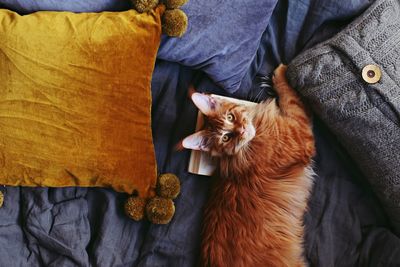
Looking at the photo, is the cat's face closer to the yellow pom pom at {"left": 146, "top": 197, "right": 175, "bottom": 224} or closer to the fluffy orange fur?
the fluffy orange fur

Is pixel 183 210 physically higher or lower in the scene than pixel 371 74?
lower

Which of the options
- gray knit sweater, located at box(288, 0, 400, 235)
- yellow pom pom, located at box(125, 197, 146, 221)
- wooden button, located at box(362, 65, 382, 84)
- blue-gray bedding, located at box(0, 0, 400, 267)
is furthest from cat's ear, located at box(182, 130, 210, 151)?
wooden button, located at box(362, 65, 382, 84)

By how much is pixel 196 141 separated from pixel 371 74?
57cm

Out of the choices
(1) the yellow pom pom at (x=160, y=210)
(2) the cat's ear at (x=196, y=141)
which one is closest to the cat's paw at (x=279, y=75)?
(2) the cat's ear at (x=196, y=141)

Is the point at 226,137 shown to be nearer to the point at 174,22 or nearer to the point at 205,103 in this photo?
the point at 205,103

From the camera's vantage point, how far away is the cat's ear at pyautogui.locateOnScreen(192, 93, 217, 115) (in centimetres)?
128

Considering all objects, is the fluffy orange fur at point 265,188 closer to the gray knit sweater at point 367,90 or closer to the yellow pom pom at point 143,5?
the gray knit sweater at point 367,90

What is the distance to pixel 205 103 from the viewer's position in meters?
1.30

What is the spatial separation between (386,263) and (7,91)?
4.11 ft

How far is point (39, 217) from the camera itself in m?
1.34

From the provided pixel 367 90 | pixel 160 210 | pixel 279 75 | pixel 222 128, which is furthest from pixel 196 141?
pixel 367 90

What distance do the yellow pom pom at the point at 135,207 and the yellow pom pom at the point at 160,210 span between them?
0.07 ft

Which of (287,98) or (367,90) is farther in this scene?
(287,98)

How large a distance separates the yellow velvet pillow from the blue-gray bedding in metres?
0.15
